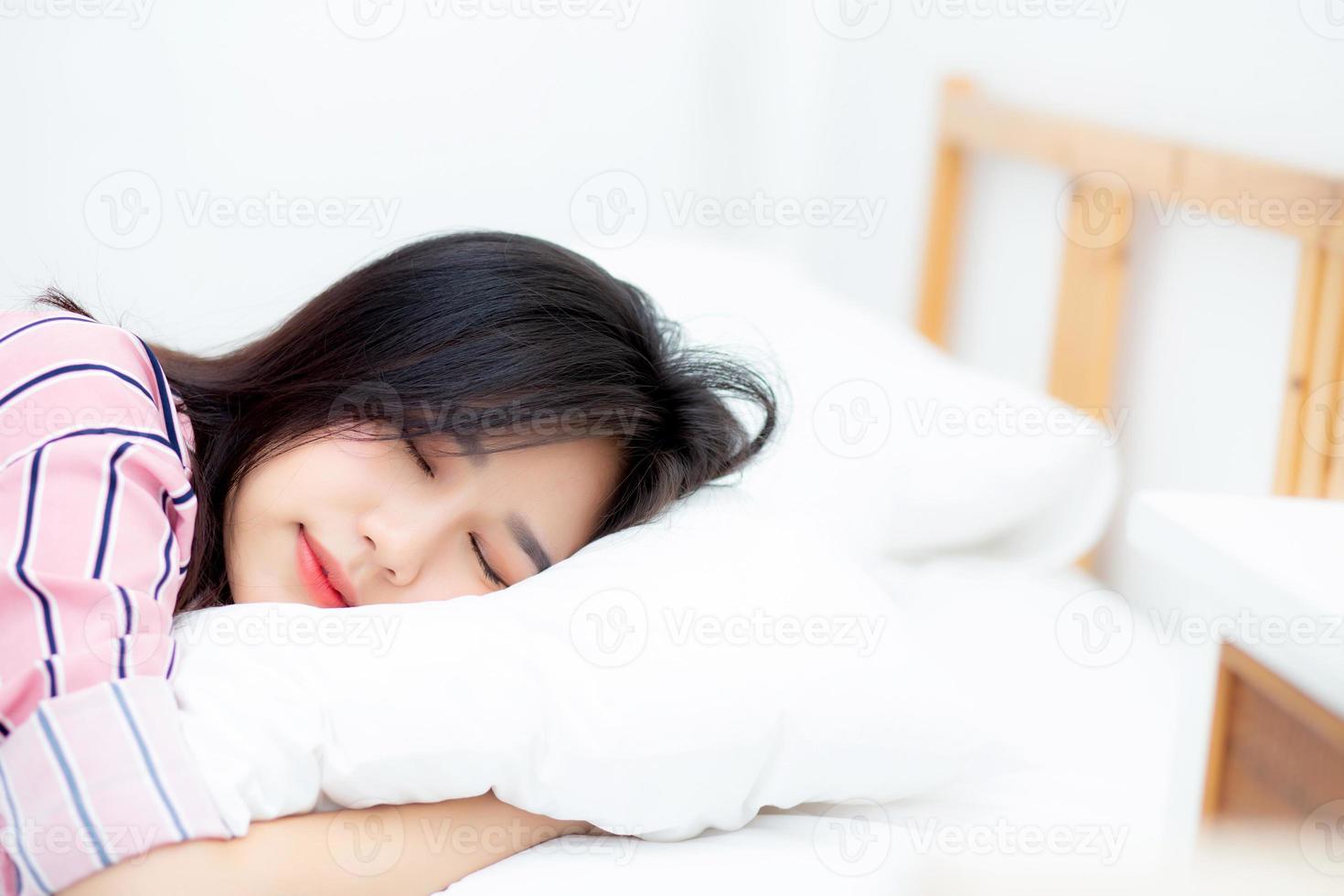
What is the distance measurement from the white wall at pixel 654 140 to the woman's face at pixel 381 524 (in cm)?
79

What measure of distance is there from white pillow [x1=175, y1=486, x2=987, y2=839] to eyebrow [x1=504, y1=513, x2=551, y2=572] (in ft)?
0.20

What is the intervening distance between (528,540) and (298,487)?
6.8 inches

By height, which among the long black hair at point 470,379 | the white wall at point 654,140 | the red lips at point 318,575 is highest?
the white wall at point 654,140

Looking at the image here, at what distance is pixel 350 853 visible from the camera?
65 centimetres

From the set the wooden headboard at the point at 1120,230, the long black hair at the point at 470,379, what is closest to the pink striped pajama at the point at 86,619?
the long black hair at the point at 470,379

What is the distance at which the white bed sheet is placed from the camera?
26.3 inches

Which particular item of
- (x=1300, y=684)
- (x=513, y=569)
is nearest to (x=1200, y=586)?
(x=1300, y=684)

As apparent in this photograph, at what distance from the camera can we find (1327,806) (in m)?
0.55

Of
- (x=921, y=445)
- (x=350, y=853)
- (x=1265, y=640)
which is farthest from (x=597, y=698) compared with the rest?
(x=921, y=445)

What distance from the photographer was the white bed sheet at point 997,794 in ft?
2.19

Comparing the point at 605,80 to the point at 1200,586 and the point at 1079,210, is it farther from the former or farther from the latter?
the point at 1200,586

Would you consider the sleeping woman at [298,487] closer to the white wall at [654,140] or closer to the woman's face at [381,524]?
the woman's face at [381,524]

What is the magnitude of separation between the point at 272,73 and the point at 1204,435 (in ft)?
4.64

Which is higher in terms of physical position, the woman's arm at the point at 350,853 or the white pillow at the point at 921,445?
the white pillow at the point at 921,445
